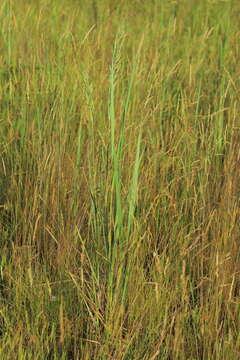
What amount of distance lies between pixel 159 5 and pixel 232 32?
0.62 metres

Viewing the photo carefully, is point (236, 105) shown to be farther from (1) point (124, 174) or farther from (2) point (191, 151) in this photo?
(1) point (124, 174)

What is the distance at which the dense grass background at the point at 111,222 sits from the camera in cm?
144

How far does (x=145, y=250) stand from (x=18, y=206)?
0.40 metres

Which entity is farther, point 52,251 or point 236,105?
point 236,105

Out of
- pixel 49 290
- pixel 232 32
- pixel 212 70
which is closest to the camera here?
pixel 49 290

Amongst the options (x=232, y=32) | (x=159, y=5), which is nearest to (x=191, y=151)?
(x=232, y=32)

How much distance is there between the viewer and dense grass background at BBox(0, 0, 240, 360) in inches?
56.6

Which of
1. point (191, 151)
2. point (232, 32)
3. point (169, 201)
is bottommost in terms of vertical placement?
point (169, 201)

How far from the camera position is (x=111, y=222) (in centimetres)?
151

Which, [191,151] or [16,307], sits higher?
[191,151]

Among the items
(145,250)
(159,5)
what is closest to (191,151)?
(145,250)

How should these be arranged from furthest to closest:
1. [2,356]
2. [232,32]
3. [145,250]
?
1. [232,32]
2. [145,250]
3. [2,356]

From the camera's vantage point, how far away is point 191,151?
179 centimetres

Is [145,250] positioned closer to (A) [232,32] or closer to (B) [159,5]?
(A) [232,32]
